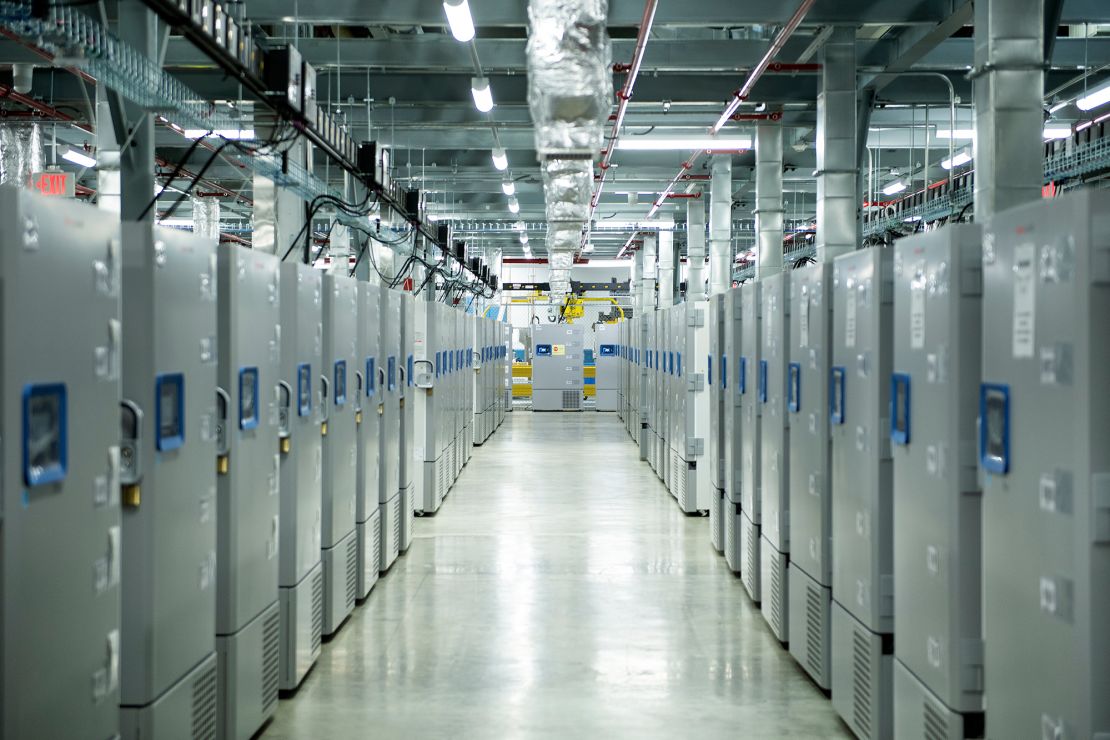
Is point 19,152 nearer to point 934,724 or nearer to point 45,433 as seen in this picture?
point 45,433

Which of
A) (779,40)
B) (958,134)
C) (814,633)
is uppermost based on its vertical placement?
(958,134)

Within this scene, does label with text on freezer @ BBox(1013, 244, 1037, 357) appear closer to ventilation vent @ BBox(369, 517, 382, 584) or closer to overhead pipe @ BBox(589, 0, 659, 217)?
overhead pipe @ BBox(589, 0, 659, 217)

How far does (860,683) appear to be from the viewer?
4.29m

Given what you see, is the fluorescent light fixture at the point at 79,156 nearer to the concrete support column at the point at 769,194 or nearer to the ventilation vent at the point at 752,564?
the concrete support column at the point at 769,194

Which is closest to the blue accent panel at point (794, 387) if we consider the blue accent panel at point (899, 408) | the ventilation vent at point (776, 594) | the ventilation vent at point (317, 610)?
the ventilation vent at point (776, 594)

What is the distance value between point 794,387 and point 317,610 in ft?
9.73

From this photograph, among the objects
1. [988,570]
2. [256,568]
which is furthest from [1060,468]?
[256,568]

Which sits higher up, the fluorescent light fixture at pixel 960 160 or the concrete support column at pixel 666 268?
the fluorescent light fixture at pixel 960 160

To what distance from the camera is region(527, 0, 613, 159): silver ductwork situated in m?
4.80

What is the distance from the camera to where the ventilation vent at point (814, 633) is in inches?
196

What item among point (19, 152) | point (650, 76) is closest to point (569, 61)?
point (650, 76)

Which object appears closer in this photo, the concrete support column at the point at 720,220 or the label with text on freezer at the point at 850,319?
the label with text on freezer at the point at 850,319

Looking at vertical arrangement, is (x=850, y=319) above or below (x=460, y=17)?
below

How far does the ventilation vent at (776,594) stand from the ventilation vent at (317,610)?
2.69 meters
